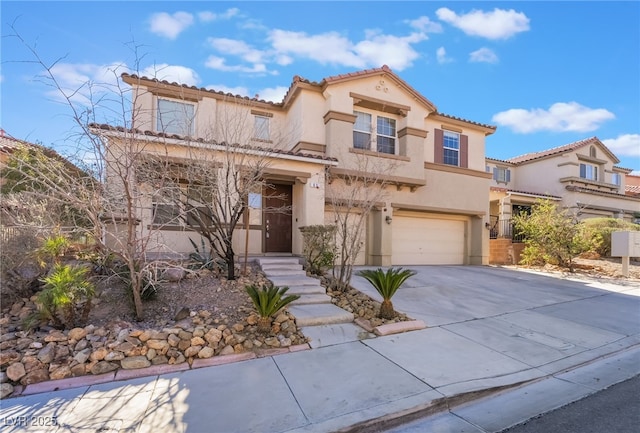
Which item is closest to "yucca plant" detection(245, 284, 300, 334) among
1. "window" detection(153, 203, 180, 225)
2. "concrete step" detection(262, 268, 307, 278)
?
"window" detection(153, 203, 180, 225)

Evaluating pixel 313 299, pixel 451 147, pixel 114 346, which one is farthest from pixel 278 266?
pixel 451 147

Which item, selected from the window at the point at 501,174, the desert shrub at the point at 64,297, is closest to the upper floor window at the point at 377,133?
the desert shrub at the point at 64,297

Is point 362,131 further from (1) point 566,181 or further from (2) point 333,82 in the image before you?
(1) point 566,181

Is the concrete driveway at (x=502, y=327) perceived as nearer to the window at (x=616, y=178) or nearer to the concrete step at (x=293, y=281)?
the concrete step at (x=293, y=281)

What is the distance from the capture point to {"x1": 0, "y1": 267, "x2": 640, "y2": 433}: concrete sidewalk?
11.3ft

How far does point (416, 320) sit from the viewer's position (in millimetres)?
6344

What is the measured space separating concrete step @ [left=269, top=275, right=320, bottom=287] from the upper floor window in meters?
6.38

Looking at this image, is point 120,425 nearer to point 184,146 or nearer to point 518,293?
point 184,146

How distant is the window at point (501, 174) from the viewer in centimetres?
2258

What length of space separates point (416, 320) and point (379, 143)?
869 cm

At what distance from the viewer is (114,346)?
460cm

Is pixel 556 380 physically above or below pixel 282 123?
below

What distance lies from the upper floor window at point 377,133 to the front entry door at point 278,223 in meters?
3.48

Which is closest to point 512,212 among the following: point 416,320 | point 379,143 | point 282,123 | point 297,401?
point 379,143
